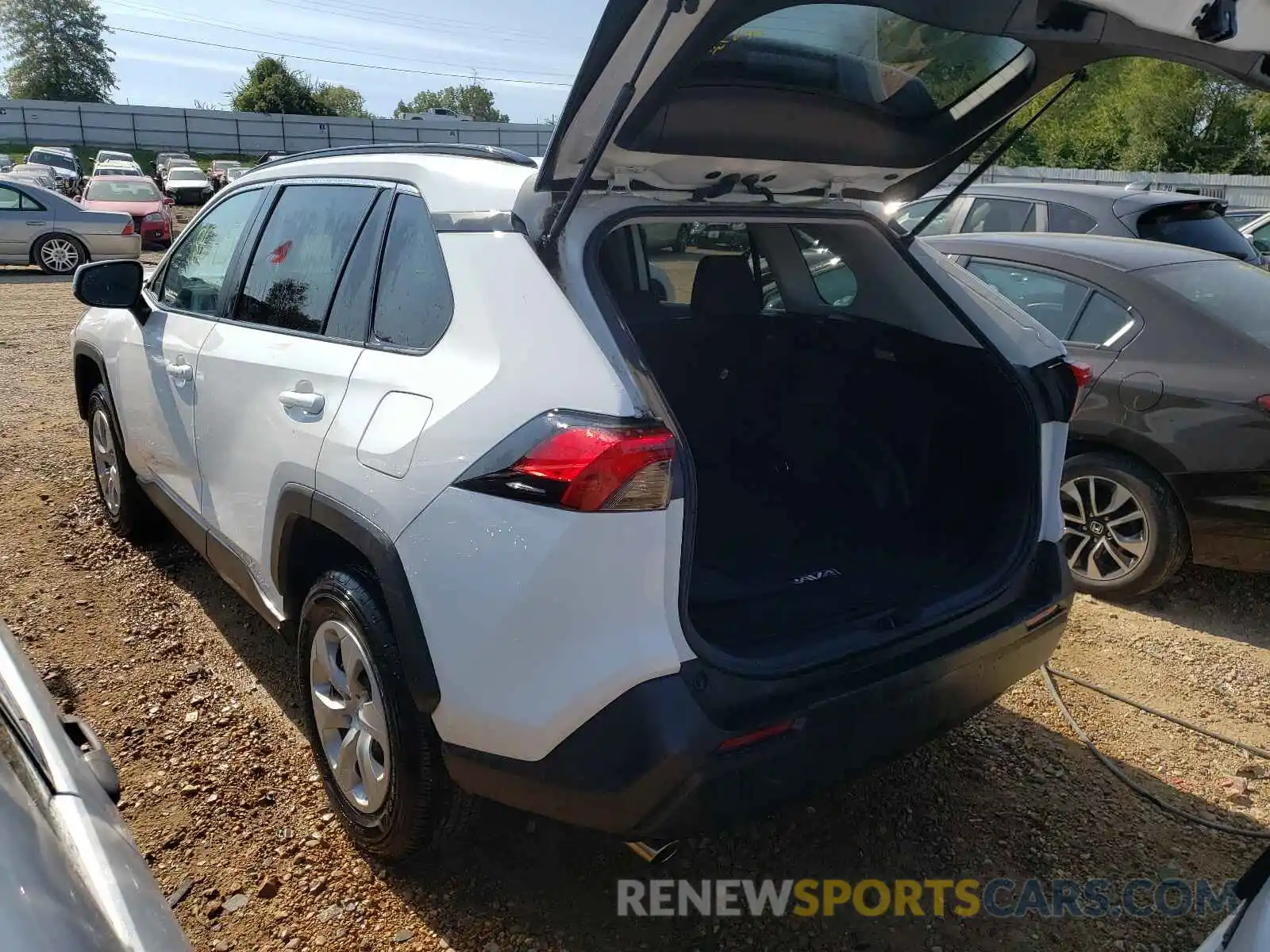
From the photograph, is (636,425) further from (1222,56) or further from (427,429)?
(1222,56)

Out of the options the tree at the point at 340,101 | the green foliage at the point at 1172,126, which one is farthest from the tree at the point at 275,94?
the green foliage at the point at 1172,126

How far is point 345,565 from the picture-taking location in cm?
253

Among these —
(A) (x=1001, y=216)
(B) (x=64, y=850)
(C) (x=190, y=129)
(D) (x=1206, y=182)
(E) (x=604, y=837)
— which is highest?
(D) (x=1206, y=182)

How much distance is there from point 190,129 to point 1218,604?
172 feet

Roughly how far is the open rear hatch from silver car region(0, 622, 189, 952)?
1459mm

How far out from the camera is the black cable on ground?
285cm

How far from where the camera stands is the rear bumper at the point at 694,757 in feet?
6.29

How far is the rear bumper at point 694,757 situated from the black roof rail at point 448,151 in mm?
1338

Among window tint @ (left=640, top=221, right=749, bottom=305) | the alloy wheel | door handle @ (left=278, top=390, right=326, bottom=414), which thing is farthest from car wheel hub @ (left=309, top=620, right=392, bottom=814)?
the alloy wheel

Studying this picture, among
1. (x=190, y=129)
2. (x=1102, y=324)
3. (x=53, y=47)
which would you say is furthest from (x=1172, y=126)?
(x=53, y=47)

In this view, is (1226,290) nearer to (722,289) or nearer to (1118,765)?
(1118,765)

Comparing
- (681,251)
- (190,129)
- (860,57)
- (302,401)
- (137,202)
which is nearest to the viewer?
(860,57)

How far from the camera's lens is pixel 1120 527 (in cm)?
425

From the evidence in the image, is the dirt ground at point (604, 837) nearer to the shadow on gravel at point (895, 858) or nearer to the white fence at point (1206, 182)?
the shadow on gravel at point (895, 858)
